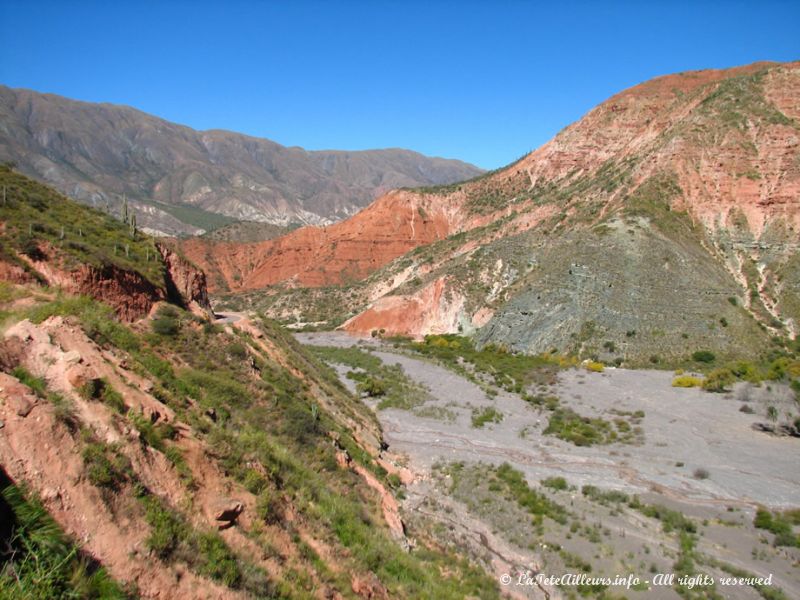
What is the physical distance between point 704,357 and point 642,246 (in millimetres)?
11510

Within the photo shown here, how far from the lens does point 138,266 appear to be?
19.1m

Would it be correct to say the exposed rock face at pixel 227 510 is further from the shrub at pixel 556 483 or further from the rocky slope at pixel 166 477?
the shrub at pixel 556 483

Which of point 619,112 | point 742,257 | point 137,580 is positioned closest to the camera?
point 137,580

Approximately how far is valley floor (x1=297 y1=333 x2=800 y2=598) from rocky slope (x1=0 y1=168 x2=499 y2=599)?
9.88 feet

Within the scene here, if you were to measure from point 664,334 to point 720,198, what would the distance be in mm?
19326

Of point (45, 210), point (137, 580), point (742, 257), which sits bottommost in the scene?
point (137, 580)

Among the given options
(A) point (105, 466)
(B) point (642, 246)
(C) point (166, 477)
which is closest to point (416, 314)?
(B) point (642, 246)

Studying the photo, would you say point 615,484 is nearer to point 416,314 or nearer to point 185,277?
point 185,277

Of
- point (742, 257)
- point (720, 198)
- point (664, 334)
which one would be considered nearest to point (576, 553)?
point (664, 334)

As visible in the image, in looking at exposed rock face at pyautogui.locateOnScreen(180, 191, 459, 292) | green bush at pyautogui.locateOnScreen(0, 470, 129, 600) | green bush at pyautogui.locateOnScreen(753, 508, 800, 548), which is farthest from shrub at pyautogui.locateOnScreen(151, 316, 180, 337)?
exposed rock face at pyautogui.locateOnScreen(180, 191, 459, 292)

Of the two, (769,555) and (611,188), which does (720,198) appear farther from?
(769,555)

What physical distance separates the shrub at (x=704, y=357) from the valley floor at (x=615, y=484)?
5791 millimetres

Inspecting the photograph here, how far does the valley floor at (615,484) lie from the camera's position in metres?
13.0

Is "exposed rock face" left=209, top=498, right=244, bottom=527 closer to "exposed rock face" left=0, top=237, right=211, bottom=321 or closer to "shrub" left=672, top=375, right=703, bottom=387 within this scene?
"exposed rock face" left=0, top=237, right=211, bottom=321
